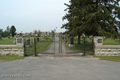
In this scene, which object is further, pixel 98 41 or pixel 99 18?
pixel 99 18

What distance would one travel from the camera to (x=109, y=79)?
4742 mm

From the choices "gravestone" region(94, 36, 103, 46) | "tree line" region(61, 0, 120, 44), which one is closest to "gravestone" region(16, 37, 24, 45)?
"tree line" region(61, 0, 120, 44)

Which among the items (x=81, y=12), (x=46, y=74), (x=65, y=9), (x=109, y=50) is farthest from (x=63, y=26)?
(x=46, y=74)

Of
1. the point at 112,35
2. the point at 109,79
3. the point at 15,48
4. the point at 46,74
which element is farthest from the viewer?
the point at 112,35

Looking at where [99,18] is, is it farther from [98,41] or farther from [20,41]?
[20,41]

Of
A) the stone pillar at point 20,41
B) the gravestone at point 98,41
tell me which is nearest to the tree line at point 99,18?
the gravestone at point 98,41

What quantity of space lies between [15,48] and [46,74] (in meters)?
5.48

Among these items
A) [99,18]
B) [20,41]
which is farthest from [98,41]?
[20,41]

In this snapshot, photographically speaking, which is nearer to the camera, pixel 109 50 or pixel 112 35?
pixel 109 50

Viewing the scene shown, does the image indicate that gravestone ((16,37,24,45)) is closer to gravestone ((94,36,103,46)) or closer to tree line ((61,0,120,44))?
tree line ((61,0,120,44))

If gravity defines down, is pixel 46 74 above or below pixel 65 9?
below

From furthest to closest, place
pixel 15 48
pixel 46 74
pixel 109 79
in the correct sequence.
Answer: pixel 15 48 < pixel 46 74 < pixel 109 79

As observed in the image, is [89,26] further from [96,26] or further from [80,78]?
[80,78]

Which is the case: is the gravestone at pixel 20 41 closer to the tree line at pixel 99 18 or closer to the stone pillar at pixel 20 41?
the stone pillar at pixel 20 41
